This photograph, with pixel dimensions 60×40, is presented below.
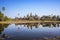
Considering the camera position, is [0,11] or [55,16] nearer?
[0,11]

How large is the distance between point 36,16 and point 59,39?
12753 cm

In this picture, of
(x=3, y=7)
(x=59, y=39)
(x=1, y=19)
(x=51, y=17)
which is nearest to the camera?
(x=59, y=39)

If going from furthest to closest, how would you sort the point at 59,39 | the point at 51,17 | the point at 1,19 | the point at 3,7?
1. the point at 51,17
2. the point at 3,7
3. the point at 1,19
4. the point at 59,39

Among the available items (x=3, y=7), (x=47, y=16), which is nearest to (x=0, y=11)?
(x=3, y=7)

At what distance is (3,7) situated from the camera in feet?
335

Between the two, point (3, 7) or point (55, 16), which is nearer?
point (3, 7)

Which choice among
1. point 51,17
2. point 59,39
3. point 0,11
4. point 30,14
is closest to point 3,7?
point 0,11

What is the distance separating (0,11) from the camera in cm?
9531

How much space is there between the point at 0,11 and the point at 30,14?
62043mm

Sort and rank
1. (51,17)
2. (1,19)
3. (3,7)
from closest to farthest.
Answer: (1,19), (3,7), (51,17)

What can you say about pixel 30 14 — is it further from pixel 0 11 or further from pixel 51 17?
pixel 0 11

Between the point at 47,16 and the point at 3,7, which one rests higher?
the point at 3,7

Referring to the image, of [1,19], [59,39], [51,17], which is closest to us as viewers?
[59,39]

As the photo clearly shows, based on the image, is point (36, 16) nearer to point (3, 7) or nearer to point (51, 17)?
point (51, 17)
